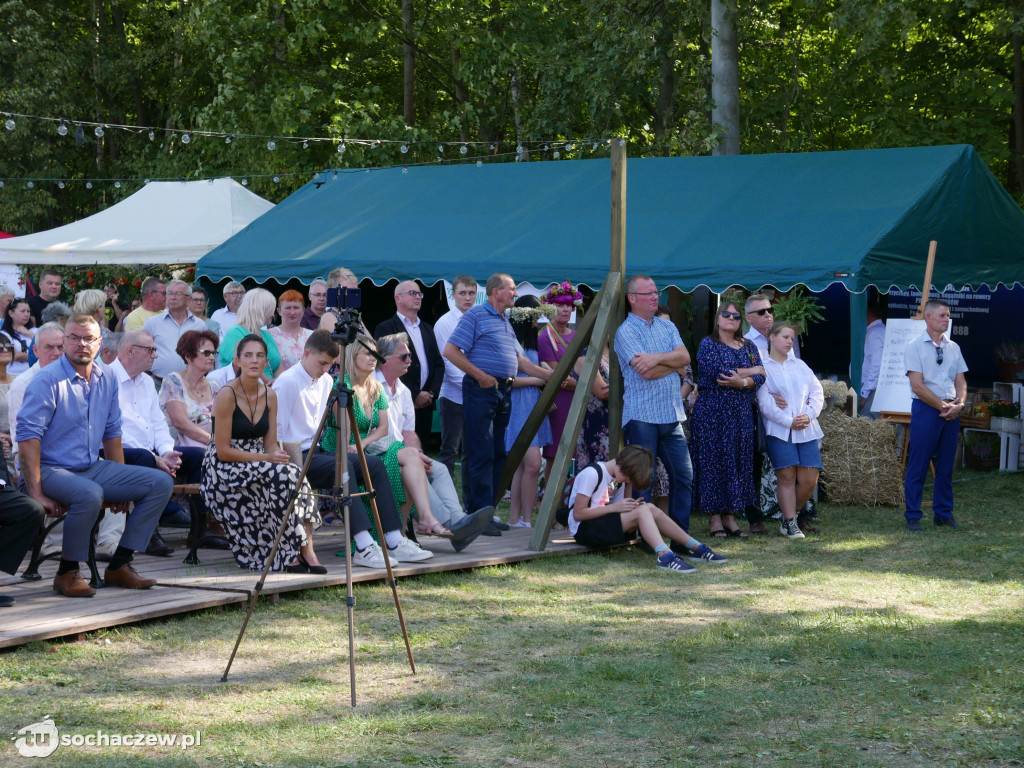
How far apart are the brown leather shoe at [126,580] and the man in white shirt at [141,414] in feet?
2.95

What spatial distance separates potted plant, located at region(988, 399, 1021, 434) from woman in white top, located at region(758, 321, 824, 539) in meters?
4.30

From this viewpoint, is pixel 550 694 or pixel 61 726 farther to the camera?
pixel 550 694

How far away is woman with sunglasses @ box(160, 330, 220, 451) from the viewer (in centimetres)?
796

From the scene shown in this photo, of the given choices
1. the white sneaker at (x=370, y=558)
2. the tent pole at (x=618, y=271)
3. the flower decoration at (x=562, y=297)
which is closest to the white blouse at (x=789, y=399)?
the tent pole at (x=618, y=271)

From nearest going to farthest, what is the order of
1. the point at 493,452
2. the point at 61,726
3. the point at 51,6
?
1. the point at 61,726
2. the point at 493,452
3. the point at 51,6

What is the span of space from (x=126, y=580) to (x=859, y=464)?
20.2ft

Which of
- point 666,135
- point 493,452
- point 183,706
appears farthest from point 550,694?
point 666,135

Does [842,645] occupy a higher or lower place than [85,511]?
lower

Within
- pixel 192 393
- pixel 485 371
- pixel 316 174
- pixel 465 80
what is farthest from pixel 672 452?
pixel 465 80

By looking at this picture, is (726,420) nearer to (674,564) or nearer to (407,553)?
(674,564)

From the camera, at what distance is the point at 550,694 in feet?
16.5

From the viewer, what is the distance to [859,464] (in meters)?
10.5

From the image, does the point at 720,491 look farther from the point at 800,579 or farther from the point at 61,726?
the point at 61,726

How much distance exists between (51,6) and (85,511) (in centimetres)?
2803
